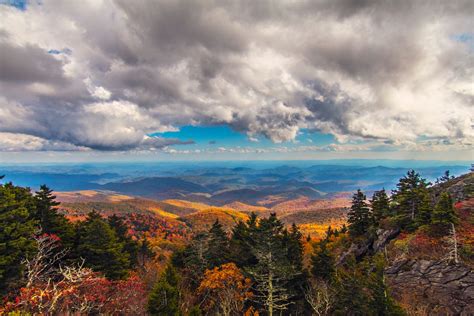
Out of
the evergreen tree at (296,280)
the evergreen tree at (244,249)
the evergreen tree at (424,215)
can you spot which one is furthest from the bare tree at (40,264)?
the evergreen tree at (424,215)

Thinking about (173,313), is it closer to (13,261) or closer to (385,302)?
(13,261)

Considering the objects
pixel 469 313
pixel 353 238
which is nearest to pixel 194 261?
pixel 469 313

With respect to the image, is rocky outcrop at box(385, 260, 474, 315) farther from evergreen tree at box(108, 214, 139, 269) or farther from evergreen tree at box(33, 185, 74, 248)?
evergreen tree at box(108, 214, 139, 269)

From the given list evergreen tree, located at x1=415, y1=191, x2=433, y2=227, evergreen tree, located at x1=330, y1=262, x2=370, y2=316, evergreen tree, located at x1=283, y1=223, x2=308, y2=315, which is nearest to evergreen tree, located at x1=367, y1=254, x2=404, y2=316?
evergreen tree, located at x1=330, y1=262, x2=370, y2=316

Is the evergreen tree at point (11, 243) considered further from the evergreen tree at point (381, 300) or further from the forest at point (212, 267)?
the evergreen tree at point (381, 300)

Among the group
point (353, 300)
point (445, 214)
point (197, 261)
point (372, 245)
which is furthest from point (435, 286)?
point (197, 261)

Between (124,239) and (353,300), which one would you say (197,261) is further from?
(124,239)
